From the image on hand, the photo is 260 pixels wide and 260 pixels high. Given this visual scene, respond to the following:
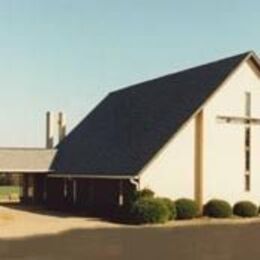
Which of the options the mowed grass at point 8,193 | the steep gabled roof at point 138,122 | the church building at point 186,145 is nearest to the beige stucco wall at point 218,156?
the church building at point 186,145

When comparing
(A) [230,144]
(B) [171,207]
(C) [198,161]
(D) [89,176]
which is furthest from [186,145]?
(D) [89,176]

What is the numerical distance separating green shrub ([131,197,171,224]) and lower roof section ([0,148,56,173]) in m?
14.8

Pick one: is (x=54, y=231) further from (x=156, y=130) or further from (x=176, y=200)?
(x=156, y=130)

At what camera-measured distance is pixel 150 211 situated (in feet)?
109

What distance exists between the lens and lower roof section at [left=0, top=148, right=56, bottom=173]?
47000mm

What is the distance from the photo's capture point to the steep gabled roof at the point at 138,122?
37.2 metres

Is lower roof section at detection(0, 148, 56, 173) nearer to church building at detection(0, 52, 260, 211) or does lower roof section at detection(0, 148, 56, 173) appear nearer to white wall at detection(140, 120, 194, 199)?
church building at detection(0, 52, 260, 211)

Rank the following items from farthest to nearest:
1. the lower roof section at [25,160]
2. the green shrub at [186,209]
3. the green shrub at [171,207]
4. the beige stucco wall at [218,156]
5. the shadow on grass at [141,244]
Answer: the lower roof section at [25,160] < the beige stucco wall at [218,156] < the green shrub at [186,209] < the green shrub at [171,207] < the shadow on grass at [141,244]

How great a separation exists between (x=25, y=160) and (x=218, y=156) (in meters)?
15.6

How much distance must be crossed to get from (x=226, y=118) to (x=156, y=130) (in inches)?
150

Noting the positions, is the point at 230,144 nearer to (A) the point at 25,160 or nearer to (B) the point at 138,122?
(B) the point at 138,122

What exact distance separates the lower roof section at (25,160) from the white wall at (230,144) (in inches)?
551

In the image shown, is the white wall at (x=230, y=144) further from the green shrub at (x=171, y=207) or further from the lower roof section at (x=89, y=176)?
the lower roof section at (x=89, y=176)

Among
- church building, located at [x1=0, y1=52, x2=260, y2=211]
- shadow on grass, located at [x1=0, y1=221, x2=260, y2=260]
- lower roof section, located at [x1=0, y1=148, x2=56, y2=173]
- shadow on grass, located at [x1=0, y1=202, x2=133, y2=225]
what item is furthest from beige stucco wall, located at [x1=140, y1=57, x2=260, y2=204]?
lower roof section, located at [x1=0, y1=148, x2=56, y2=173]
